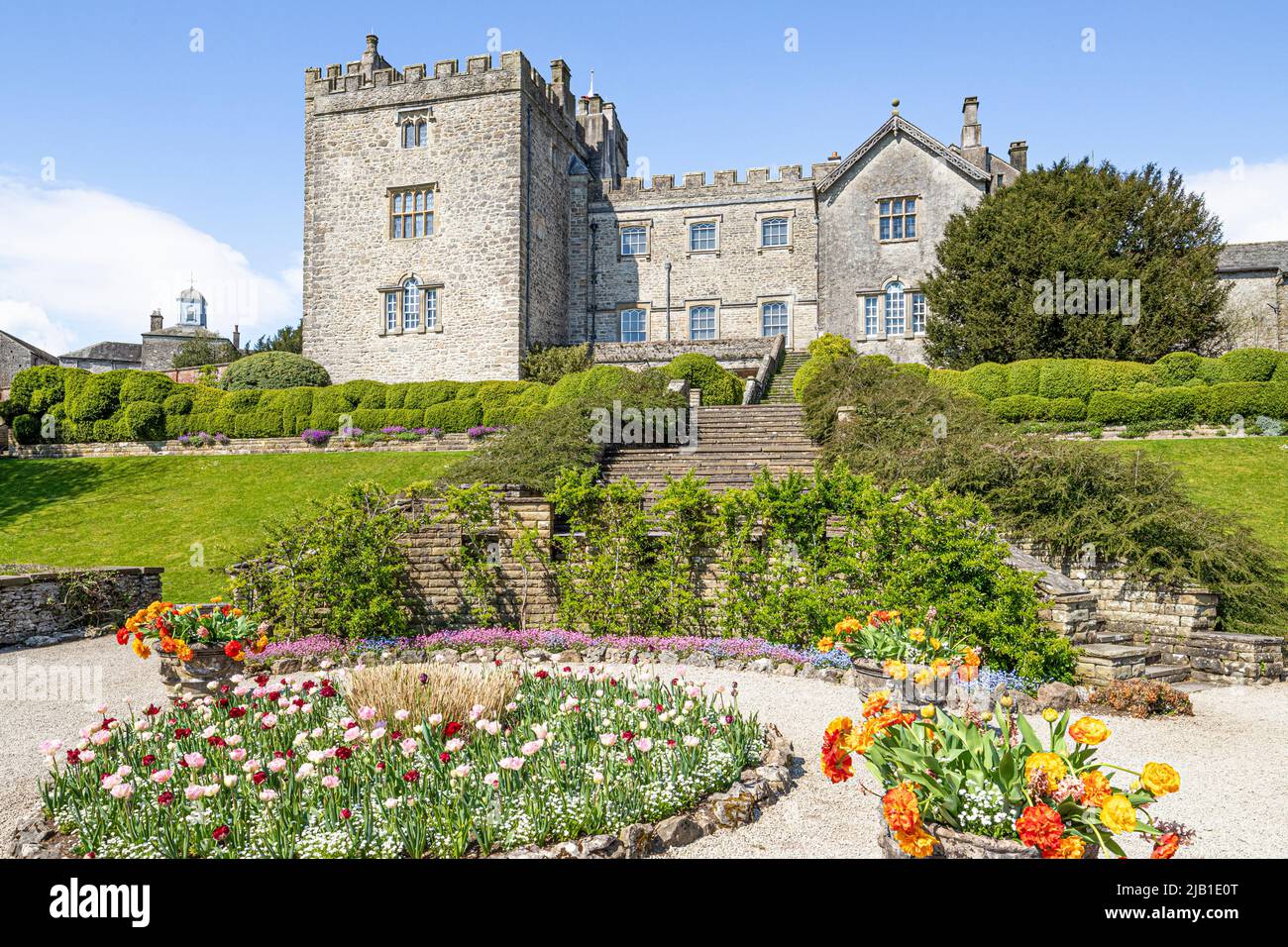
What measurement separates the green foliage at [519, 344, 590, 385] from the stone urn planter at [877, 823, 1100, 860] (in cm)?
2591

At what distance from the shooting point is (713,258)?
115 feet

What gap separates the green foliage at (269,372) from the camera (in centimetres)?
2959

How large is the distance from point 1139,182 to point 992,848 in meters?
29.3

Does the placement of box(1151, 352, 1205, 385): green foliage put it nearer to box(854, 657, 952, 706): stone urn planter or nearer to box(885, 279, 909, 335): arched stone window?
box(885, 279, 909, 335): arched stone window

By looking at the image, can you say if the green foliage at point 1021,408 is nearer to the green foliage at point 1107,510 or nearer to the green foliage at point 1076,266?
the green foliage at point 1076,266

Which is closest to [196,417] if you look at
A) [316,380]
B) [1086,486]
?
[316,380]

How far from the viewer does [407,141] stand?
105 ft

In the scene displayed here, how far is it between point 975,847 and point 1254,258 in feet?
137

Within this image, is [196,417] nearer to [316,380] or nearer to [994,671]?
[316,380]

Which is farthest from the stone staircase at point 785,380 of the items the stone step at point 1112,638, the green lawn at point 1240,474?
the stone step at point 1112,638

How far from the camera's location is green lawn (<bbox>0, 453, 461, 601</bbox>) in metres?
15.8


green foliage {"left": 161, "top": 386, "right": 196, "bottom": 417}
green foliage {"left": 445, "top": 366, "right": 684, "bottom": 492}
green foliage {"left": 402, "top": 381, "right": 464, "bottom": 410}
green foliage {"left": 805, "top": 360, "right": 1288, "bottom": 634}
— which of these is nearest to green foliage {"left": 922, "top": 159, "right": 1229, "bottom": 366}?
green foliage {"left": 445, "top": 366, "right": 684, "bottom": 492}

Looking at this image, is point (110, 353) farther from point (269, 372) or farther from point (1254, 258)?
point (1254, 258)

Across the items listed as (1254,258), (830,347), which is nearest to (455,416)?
(830,347)
